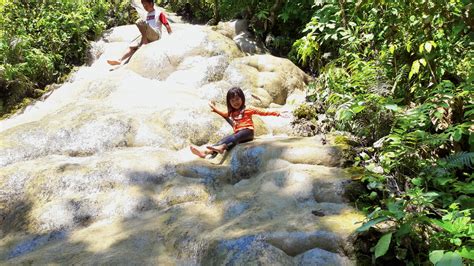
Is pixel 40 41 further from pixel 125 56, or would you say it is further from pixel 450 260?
pixel 450 260

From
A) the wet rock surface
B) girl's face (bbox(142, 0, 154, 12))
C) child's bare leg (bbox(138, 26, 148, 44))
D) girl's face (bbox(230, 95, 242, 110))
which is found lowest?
the wet rock surface

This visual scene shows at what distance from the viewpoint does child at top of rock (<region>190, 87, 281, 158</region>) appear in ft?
17.7

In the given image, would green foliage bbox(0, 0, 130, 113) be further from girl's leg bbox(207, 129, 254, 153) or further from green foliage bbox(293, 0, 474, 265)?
green foliage bbox(293, 0, 474, 265)

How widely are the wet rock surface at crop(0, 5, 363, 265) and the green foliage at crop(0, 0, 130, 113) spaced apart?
1.42m

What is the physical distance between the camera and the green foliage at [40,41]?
8828mm

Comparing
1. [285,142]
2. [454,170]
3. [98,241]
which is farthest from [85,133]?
[454,170]

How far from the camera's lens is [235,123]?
589 cm

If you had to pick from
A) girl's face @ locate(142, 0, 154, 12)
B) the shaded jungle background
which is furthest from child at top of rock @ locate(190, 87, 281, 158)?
girl's face @ locate(142, 0, 154, 12)

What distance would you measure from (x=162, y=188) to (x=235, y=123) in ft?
5.49

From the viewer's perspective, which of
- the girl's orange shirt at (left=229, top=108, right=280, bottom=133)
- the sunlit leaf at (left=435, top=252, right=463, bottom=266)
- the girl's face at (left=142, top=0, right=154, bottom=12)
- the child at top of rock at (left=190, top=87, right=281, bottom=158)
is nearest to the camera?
the sunlit leaf at (left=435, top=252, right=463, bottom=266)

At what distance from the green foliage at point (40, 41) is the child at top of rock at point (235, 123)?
16.7 feet

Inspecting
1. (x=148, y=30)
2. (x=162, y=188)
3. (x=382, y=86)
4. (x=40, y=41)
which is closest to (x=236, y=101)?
(x=162, y=188)

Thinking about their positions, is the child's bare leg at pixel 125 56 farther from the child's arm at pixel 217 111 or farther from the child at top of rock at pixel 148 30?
the child's arm at pixel 217 111

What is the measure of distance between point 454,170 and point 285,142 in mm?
1941
